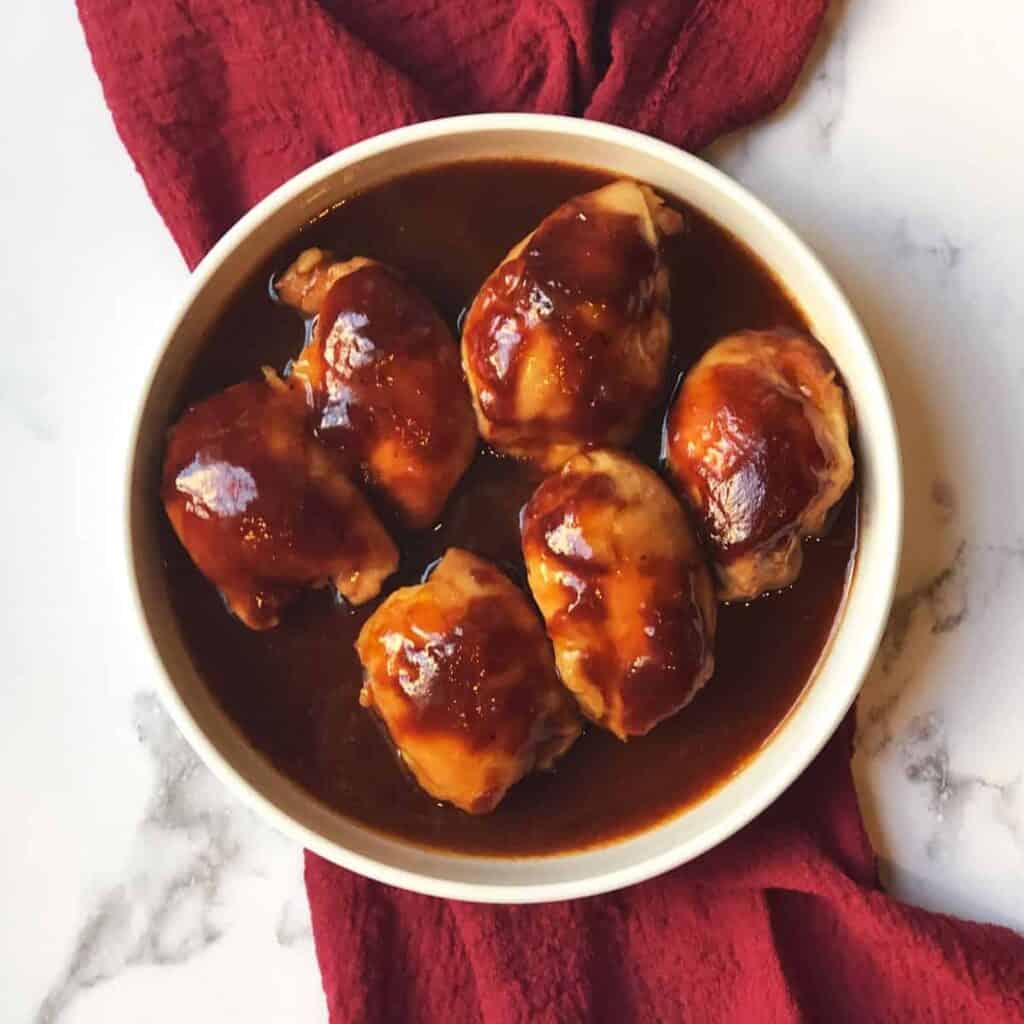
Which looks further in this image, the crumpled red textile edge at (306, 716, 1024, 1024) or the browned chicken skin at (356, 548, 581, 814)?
the crumpled red textile edge at (306, 716, 1024, 1024)

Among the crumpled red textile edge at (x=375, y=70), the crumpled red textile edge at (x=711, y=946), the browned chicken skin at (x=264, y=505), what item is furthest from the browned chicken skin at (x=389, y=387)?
the crumpled red textile edge at (x=711, y=946)

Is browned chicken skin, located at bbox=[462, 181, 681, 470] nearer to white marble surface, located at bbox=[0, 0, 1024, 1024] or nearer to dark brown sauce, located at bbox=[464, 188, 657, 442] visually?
dark brown sauce, located at bbox=[464, 188, 657, 442]

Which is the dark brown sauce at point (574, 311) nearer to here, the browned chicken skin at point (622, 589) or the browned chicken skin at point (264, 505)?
the browned chicken skin at point (622, 589)

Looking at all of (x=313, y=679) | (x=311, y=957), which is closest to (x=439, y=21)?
(x=313, y=679)

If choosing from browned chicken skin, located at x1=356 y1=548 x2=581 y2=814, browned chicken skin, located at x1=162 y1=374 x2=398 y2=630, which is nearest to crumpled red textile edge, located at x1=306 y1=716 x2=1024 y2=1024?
browned chicken skin, located at x1=356 y1=548 x2=581 y2=814

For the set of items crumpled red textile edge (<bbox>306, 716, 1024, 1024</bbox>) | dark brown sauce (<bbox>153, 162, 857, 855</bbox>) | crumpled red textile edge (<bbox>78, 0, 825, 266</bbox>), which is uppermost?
crumpled red textile edge (<bbox>78, 0, 825, 266</bbox>)

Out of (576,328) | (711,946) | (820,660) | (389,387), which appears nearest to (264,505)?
(389,387)
